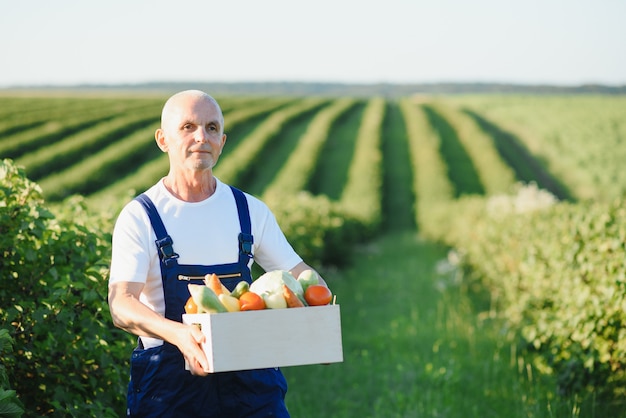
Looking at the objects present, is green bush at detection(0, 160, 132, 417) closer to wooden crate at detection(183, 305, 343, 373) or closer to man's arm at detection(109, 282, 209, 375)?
man's arm at detection(109, 282, 209, 375)

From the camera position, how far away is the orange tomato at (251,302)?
9.92 ft

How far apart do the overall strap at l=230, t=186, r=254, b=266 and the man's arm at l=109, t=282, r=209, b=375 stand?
44 cm

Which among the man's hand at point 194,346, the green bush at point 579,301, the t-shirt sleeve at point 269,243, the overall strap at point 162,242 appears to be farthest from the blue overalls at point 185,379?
the green bush at point 579,301

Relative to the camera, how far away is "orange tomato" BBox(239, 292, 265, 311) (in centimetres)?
302

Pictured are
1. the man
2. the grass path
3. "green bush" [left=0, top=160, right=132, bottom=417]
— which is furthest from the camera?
the grass path

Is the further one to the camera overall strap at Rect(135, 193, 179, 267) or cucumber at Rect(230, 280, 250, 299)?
overall strap at Rect(135, 193, 179, 267)

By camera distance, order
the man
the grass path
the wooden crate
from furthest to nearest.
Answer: the grass path < the man < the wooden crate

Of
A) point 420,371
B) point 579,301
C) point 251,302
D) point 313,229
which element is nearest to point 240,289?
point 251,302

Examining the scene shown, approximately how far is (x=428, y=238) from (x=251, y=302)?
29.8 m

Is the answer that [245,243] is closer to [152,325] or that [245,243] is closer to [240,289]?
[240,289]

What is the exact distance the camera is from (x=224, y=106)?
72.1m

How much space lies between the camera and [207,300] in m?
2.94

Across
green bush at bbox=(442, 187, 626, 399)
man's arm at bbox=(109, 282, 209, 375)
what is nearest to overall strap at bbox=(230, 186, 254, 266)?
man's arm at bbox=(109, 282, 209, 375)

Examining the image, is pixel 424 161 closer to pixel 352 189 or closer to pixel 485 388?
pixel 352 189
